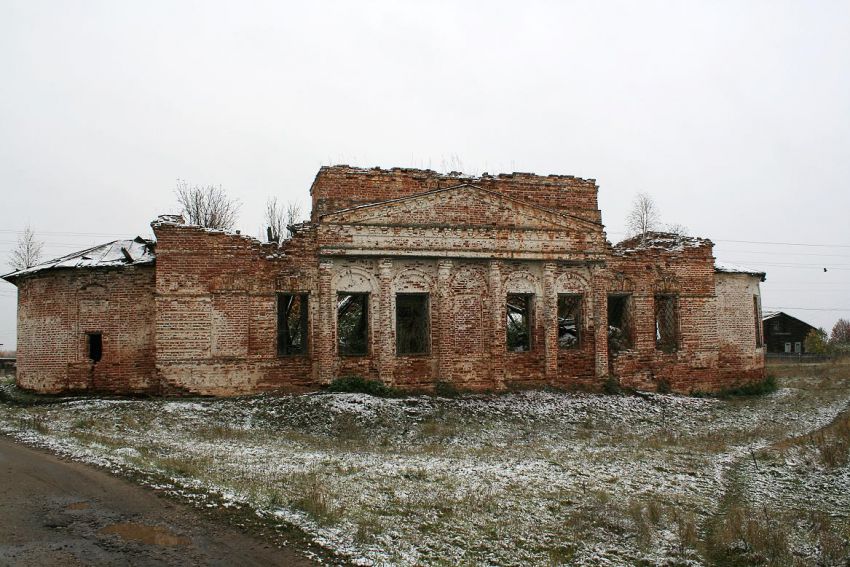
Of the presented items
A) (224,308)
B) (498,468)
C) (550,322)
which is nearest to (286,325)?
(224,308)

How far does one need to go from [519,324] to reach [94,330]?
40.1 ft

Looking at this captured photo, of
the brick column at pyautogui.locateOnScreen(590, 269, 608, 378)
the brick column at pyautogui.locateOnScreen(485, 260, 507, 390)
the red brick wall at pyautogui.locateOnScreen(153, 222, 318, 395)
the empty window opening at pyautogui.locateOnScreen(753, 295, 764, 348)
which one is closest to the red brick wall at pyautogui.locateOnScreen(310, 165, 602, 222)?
the red brick wall at pyautogui.locateOnScreen(153, 222, 318, 395)

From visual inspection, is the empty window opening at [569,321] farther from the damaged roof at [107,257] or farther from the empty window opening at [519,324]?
the damaged roof at [107,257]

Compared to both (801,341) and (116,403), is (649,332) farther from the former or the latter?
(801,341)

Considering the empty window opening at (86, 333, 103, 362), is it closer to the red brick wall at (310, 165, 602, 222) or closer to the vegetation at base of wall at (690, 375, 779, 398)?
the red brick wall at (310, 165, 602, 222)

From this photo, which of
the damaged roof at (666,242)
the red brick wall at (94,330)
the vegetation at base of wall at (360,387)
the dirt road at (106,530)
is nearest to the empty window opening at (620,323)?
the damaged roof at (666,242)

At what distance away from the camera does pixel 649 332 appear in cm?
1822

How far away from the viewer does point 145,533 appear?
6.43 metres

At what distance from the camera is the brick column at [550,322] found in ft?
56.5

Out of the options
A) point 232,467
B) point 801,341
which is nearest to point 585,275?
point 232,467

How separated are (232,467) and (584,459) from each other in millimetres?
5731

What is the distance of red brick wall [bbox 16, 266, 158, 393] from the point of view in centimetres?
1523

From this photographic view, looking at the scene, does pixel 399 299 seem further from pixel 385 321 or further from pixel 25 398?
pixel 25 398

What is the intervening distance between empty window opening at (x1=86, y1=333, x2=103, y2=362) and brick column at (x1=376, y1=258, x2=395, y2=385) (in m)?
6.65
